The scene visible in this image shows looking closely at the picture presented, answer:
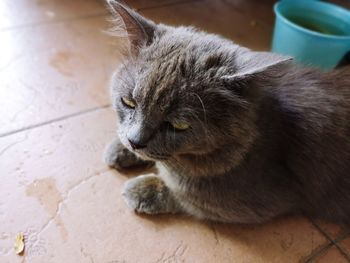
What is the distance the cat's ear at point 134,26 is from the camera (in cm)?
88

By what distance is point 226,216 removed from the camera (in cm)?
106

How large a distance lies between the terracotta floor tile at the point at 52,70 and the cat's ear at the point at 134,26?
60cm

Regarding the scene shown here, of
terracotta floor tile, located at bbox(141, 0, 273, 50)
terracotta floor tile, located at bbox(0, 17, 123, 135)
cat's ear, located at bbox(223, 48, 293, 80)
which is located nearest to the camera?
cat's ear, located at bbox(223, 48, 293, 80)

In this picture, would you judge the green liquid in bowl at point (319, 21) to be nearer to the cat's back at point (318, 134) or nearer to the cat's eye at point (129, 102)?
the cat's back at point (318, 134)

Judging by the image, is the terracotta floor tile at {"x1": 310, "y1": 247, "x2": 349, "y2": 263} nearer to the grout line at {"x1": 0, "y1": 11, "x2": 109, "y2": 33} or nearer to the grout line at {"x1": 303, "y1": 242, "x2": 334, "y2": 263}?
the grout line at {"x1": 303, "y1": 242, "x2": 334, "y2": 263}

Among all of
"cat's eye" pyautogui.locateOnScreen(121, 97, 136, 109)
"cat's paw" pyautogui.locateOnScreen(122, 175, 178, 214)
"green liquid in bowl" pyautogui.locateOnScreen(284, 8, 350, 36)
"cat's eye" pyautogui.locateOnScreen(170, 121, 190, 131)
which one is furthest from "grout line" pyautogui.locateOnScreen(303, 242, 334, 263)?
"green liquid in bowl" pyautogui.locateOnScreen(284, 8, 350, 36)

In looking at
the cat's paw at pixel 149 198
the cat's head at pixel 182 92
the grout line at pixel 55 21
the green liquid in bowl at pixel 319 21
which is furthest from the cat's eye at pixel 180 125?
the grout line at pixel 55 21

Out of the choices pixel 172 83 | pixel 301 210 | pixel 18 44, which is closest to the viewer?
pixel 172 83

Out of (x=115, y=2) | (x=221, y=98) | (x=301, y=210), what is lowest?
(x=301, y=210)

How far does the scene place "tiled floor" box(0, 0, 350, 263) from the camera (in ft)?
3.44

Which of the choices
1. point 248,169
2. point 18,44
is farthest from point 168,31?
point 18,44

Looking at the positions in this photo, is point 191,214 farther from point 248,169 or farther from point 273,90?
point 273,90

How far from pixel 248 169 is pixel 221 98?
0.27m

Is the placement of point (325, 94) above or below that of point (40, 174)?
above
